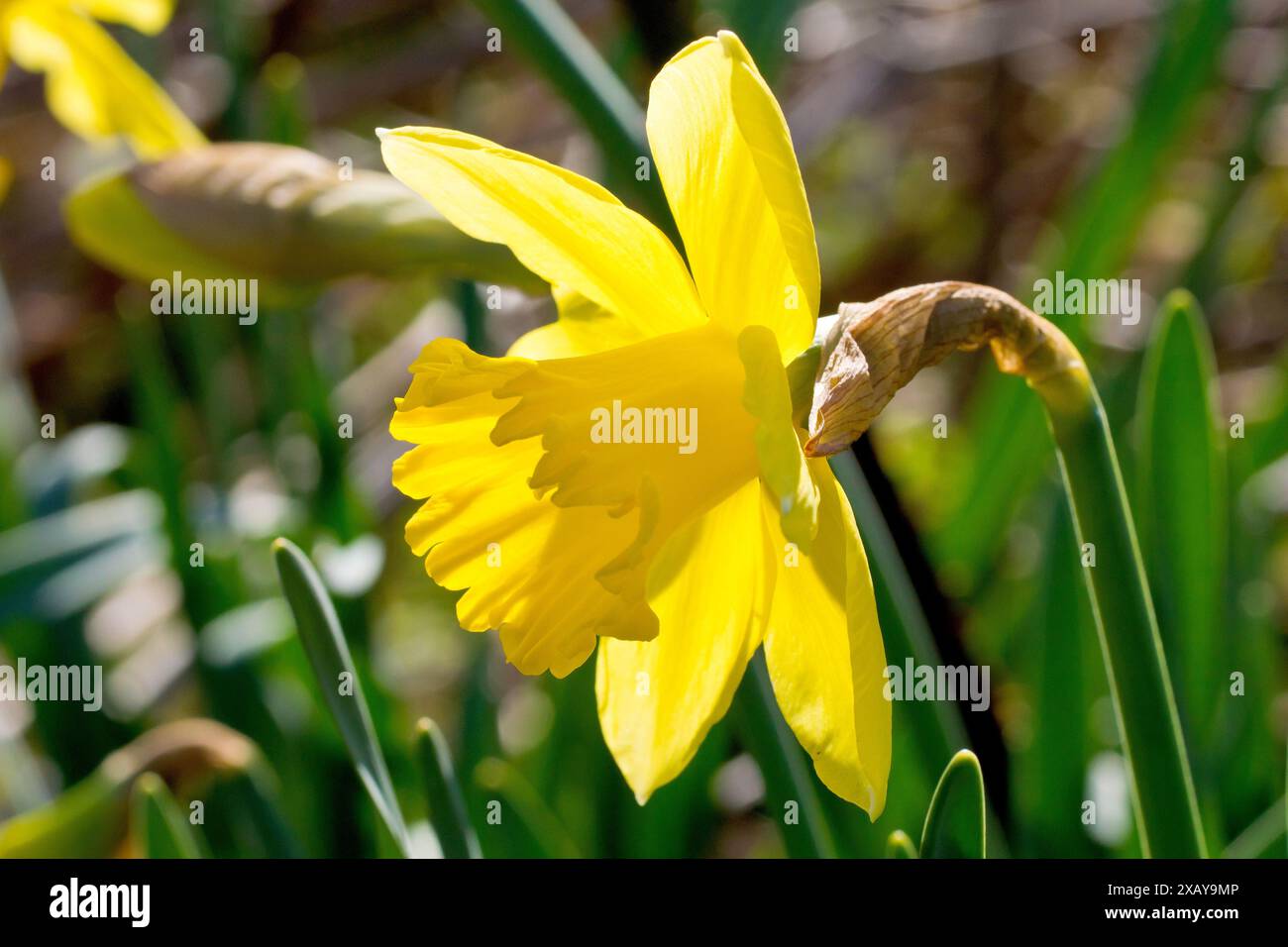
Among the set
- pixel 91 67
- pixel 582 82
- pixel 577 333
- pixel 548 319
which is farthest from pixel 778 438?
pixel 548 319

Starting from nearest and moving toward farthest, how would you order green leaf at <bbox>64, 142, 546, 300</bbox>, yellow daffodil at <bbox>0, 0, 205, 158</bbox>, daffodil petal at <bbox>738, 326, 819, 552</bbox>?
daffodil petal at <bbox>738, 326, 819, 552</bbox>, green leaf at <bbox>64, 142, 546, 300</bbox>, yellow daffodil at <bbox>0, 0, 205, 158</bbox>

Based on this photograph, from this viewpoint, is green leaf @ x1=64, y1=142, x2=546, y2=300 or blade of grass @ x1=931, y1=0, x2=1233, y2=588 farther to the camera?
blade of grass @ x1=931, y1=0, x2=1233, y2=588

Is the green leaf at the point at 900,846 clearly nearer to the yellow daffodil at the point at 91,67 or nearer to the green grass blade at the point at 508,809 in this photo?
the green grass blade at the point at 508,809

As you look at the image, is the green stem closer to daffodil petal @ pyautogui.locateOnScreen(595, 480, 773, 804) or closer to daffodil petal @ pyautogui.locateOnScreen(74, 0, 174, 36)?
daffodil petal @ pyautogui.locateOnScreen(595, 480, 773, 804)

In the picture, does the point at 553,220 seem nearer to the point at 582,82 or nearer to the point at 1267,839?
the point at 582,82

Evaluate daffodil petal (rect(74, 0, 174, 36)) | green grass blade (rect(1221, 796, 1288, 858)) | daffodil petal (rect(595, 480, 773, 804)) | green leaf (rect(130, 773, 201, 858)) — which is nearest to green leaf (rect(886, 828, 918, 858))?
daffodil petal (rect(595, 480, 773, 804))

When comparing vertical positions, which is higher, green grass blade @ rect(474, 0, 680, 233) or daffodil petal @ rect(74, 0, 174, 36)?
daffodil petal @ rect(74, 0, 174, 36)
